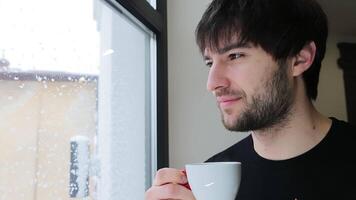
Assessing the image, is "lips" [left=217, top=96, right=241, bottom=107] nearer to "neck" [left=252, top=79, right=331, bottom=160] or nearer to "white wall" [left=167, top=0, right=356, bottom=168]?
"neck" [left=252, top=79, right=331, bottom=160]

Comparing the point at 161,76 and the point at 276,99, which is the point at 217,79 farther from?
the point at 161,76

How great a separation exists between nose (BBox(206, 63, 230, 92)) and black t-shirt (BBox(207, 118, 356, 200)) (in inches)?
8.4

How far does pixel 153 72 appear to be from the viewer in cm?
116

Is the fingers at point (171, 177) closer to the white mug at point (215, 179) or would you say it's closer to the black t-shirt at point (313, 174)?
the white mug at point (215, 179)

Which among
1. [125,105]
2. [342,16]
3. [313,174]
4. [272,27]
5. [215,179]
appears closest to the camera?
[215,179]

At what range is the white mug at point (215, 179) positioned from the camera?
0.44 m

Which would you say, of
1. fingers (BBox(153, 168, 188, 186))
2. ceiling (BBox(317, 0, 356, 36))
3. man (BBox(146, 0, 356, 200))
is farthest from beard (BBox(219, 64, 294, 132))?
ceiling (BBox(317, 0, 356, 36))

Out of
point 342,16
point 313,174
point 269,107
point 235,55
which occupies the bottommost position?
point 313,174

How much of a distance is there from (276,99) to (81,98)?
1.61 feet

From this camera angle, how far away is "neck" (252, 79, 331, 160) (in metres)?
0.78

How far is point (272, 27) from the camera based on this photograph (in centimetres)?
85

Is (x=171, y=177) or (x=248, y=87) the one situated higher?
(x=248, y=87)

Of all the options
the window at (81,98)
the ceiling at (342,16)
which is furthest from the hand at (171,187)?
the ceiling at (342,16)

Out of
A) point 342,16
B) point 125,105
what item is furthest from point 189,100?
point 342,16
